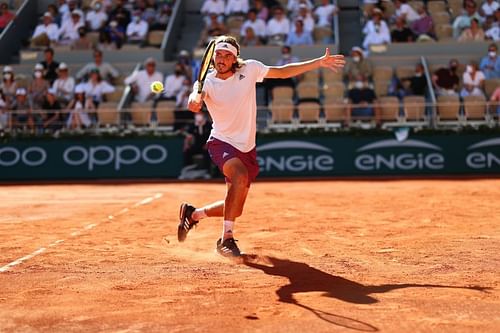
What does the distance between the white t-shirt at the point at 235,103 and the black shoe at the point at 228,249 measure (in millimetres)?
944

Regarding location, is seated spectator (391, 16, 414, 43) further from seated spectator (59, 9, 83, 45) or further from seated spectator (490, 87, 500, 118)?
seated spectator (59, 9, 83, 45)

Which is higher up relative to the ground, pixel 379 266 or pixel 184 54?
pixel 184 54

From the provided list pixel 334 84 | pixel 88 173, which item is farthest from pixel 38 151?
pixel 334 84

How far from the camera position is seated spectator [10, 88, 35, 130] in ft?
65.9

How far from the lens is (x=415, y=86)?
1998 cm

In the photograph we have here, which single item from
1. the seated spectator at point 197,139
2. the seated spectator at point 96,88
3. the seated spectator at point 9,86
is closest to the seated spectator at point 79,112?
the seated spectator at point 96,88

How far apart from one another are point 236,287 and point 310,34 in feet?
57.7

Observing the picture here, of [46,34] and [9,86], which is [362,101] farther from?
[46,34]

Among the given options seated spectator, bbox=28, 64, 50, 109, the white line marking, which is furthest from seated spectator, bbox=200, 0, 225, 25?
the white line marking

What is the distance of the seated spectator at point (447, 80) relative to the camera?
65.5 ft

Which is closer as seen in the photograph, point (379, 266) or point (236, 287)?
point (236, 287)

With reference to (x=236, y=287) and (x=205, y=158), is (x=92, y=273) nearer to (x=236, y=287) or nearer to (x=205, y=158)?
(x=236, y=287)

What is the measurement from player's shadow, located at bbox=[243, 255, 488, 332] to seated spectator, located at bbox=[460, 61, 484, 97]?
14.4 meters

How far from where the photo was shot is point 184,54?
69.7 feet
